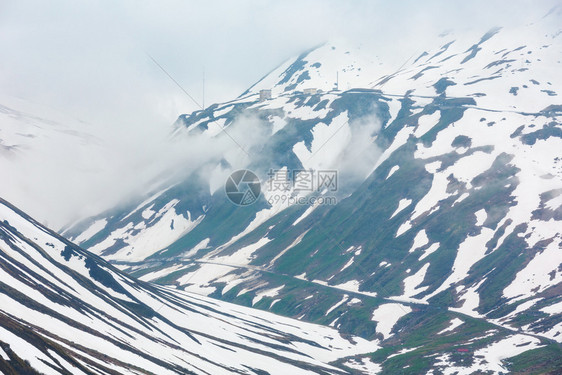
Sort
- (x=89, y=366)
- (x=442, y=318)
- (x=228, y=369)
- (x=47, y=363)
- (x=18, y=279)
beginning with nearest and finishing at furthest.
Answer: (x=47, y=363) → (x=89, y=366) → (x=18, y=279) → (x=228, y=369) → (x=442, y=318)

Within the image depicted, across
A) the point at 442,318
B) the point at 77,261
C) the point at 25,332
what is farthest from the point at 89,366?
the point at 442,318

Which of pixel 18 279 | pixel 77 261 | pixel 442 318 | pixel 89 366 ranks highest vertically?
pixel 442 318

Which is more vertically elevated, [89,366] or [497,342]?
[497,342]

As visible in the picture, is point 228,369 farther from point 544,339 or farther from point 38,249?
point 544,339

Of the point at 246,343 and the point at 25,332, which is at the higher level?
the point at 246,343

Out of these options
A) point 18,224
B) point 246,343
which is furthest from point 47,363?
point 246,343

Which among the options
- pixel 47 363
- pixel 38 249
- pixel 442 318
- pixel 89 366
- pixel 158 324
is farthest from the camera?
pixel 442 318

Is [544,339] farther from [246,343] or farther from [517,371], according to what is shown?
[246,343]

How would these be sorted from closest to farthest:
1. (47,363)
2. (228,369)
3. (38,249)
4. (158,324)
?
1. (47,363)
2. (228,369)
3. (38,249)
4. (158,324)

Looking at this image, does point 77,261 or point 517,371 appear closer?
point 517,371
